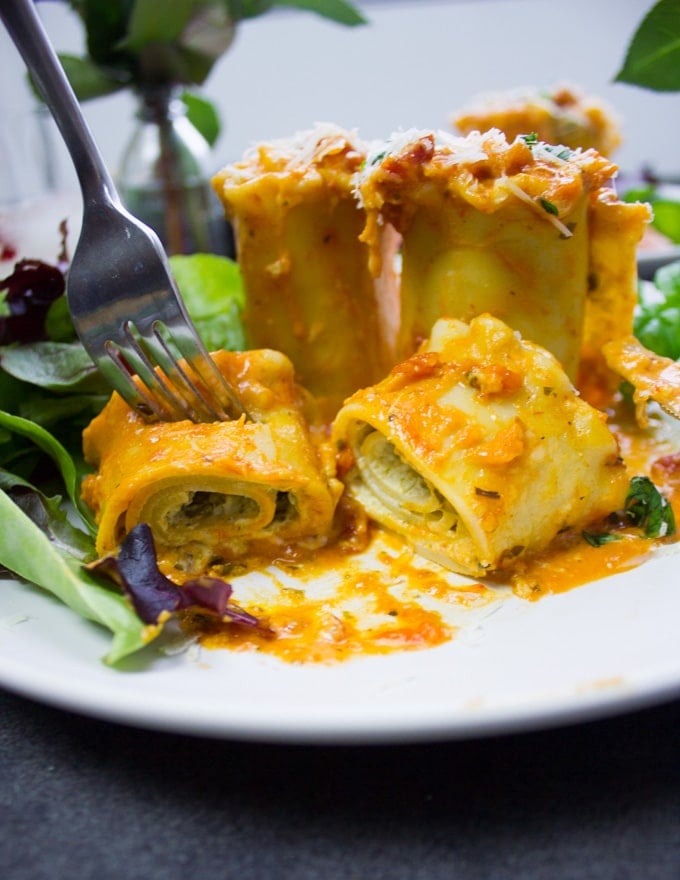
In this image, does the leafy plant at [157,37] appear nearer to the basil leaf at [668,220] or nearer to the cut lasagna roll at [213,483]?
the basil leaf at [668,220]

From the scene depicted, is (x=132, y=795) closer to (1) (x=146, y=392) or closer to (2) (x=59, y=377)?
(1) (x=146, y=392)

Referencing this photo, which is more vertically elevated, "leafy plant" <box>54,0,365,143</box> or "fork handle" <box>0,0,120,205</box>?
"fork handle" <box>0,0,120,205</box>

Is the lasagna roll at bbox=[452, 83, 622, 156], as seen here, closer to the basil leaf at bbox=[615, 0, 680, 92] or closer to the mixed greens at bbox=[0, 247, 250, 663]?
the basil leaf at bbox=[615, 0, 680, 92]

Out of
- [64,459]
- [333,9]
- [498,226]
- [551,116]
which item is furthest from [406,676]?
[551,116]

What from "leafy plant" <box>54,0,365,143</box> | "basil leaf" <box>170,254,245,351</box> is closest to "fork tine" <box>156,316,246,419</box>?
"basil leaf" <box>170,254,245,351</box>

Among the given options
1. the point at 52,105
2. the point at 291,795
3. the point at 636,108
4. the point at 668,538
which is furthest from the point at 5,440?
the point at 636,108

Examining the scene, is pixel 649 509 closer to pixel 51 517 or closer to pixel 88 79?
pixel 51 517
